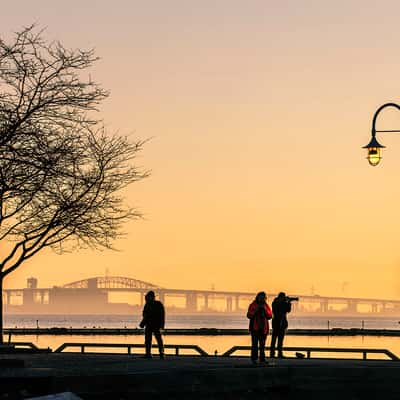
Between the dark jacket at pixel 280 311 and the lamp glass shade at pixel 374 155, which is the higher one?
the lamp glass shade at pixel 374 155

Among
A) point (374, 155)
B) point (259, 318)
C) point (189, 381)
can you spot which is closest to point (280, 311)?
point (259, 318)

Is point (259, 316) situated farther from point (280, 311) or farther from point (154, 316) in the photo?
point (280, 311)

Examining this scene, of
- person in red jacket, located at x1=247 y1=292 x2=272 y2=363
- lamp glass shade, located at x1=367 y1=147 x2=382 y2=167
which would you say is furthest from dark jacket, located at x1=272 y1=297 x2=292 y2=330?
lamp glass shade, located at x1=367 y1=147 x2=382 y2=167

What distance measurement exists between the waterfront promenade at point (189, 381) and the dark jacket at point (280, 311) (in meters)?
3.77

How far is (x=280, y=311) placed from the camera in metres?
35.2

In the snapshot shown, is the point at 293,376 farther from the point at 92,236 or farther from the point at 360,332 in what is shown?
the point at 360,332

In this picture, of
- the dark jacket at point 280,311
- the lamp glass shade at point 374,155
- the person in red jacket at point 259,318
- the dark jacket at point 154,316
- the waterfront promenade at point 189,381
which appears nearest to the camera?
the waterfront promenade at point 189,381

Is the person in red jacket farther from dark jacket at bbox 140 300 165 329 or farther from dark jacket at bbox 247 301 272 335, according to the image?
dark jacket at bbox 140 300 165 329

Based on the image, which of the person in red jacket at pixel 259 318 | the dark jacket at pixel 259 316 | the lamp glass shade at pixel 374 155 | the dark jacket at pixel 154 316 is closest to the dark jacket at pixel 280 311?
the dark jacket at pixel 154 316

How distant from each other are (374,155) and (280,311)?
7792 mm

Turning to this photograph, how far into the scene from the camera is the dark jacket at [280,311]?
3522 centimetres

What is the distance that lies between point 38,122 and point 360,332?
113 m

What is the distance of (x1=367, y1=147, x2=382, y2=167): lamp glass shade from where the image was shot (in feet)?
95.8

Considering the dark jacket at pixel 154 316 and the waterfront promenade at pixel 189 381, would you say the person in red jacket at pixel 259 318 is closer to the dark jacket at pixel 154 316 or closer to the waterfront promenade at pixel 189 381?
the waterfront promenade at pixel 189 381
